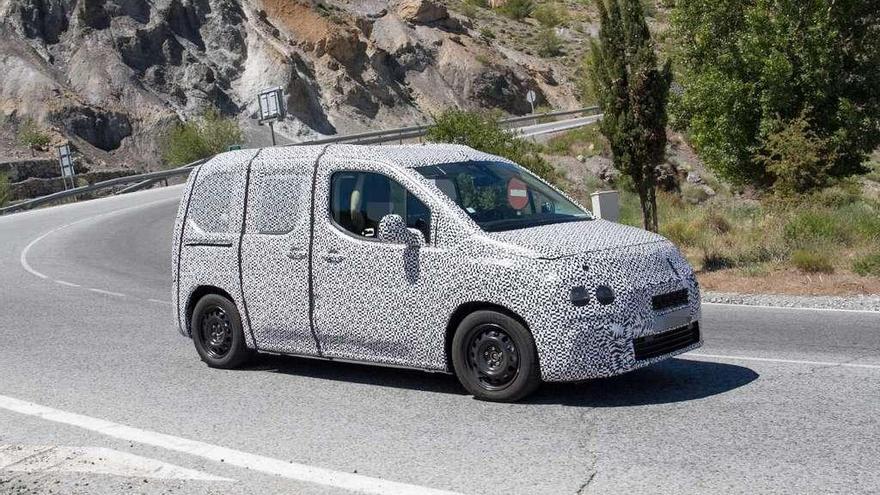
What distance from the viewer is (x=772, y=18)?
31.4m

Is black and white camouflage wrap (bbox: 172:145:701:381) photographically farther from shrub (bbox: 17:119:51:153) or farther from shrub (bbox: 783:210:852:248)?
shrub (bbox: 17:119:51:153)

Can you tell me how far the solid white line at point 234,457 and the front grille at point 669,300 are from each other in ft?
7.77

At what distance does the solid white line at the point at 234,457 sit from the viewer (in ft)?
18.4

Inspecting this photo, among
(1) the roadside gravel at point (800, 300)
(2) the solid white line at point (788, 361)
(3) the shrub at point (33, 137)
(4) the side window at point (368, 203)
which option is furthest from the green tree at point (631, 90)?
(3) the shrub at point (33, 137)

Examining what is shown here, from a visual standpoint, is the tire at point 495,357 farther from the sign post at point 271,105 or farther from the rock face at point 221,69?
the rock face at point 221,69

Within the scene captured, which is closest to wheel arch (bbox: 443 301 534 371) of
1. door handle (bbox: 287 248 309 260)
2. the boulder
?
door handle (bbox: 287 248 309 260)

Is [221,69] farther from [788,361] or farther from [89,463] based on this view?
[89,463]

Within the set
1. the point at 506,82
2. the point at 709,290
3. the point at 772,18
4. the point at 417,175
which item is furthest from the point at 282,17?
the point at 417,175

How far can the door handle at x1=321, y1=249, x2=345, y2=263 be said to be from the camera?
8.02 m

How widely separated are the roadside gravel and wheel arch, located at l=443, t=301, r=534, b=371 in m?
5.65

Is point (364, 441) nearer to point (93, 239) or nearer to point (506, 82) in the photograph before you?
point (93, 239)

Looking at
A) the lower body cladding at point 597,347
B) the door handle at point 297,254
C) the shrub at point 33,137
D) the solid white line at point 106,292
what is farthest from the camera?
the shrub at point 33,137

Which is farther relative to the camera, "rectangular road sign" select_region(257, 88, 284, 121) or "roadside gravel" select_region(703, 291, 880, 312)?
"rectangular road sign" select_region(257, 88, 284, 121)

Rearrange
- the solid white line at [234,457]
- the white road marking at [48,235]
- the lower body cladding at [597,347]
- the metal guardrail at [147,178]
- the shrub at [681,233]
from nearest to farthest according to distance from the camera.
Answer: the solid white line at [234,457]
the lower body cladding at [597,347]
the white road marking at [48,235]
the shrub at [681,233]
the metal guardrail at [147,178]
